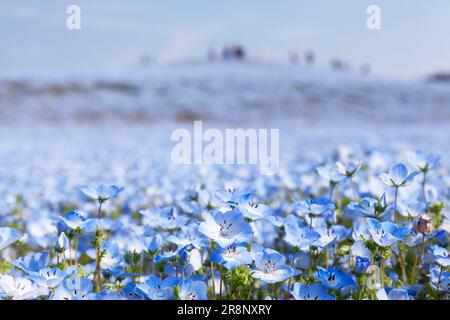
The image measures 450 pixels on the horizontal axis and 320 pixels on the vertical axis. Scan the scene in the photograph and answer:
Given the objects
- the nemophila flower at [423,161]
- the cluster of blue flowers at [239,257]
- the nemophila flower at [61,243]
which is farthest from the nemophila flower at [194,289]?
the nemophila flower at [423,161]

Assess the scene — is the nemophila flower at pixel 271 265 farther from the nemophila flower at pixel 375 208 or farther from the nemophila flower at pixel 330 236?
the nemophila flower at pixel 375 208

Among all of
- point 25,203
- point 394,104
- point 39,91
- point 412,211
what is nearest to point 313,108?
point 394,104

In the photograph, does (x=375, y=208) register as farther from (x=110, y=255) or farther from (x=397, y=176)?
(x=110, y=255)

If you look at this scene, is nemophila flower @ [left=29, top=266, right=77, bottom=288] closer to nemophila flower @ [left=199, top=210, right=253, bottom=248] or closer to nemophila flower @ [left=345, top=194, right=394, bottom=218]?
nemophila flower @ [left=199, top=210, right=253, bottom=248]

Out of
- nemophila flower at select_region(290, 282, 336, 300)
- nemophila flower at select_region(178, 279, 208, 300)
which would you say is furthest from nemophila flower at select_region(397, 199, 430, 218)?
nemophila flower at select_region(178, 279, 208, 300)

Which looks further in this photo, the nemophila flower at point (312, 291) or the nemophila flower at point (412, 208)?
the nemophila flower at point (412, 208)

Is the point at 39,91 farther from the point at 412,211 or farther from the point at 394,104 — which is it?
the point at 412,211

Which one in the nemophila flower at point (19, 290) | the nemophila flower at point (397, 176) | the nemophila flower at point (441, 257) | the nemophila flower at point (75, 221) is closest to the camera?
the nemophila flower at point (19, 290)
